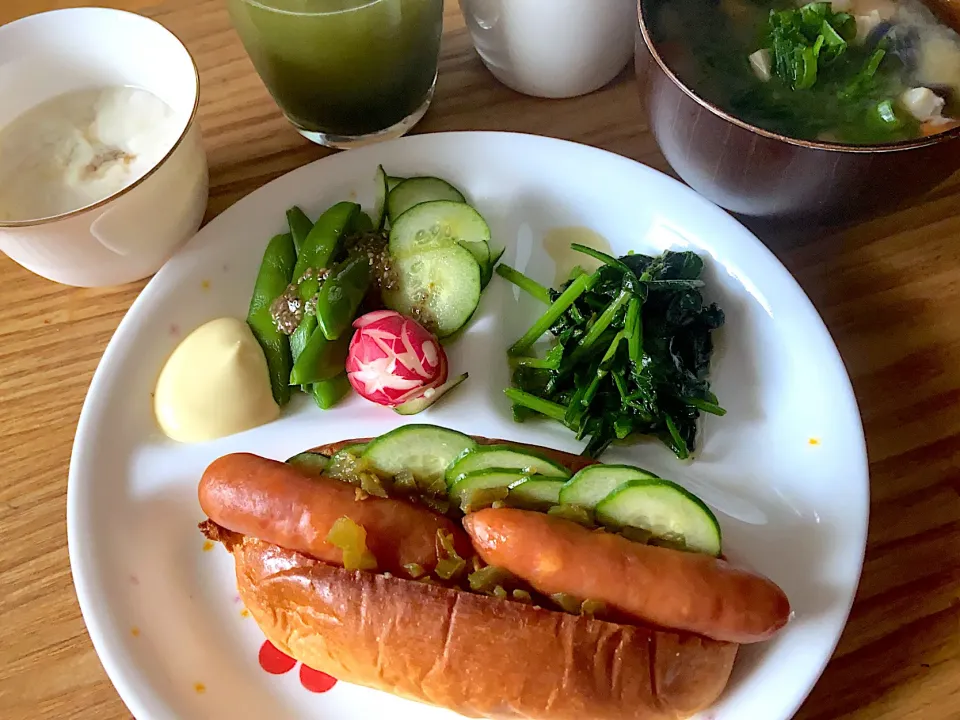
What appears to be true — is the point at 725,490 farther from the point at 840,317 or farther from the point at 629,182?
the point at 629,182

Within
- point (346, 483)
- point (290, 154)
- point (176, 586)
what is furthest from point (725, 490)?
point (290, 154)

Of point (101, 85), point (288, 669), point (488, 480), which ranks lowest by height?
point (288, 669)

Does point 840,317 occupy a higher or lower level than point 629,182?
lower

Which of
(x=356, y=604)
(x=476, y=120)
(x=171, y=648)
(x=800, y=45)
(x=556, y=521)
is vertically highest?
(x=800, y=45)

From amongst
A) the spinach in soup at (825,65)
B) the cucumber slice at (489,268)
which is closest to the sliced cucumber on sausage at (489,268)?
the cucumber slice at (489,268)

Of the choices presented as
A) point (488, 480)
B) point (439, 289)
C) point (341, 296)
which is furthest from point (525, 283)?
point (488, 480)

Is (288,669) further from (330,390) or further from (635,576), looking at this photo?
(635,576)

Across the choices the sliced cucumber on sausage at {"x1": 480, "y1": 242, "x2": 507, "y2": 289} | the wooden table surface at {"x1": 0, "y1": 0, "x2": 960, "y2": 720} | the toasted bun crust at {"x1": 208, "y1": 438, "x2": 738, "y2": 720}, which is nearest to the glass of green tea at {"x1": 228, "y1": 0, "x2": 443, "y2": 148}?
the wooden table surface at {"x1": 0, "y1": 0, "x2": 960, "y2": 720}
